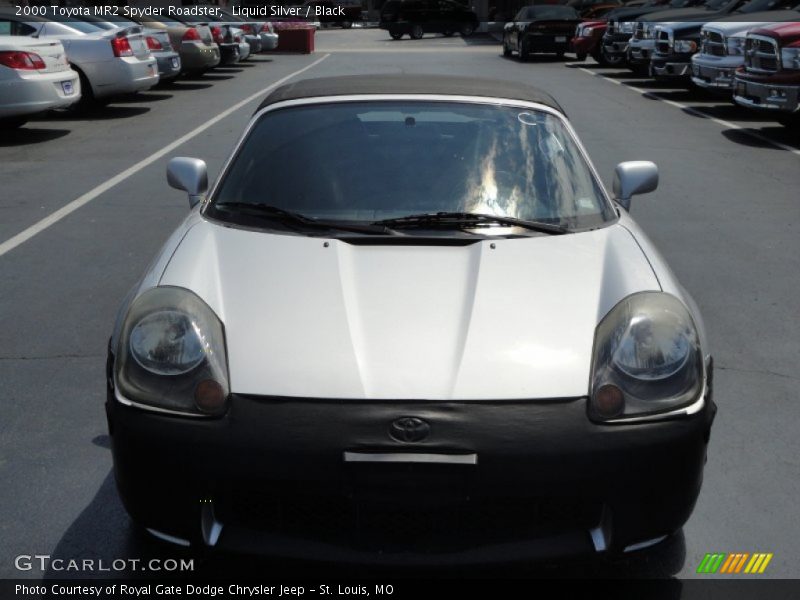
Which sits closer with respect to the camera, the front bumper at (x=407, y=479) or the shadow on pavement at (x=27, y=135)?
the front bumper at (x=407, y=479)

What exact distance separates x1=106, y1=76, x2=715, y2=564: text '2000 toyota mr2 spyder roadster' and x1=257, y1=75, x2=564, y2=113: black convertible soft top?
3.50ft

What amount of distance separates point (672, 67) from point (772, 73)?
593 centimetres

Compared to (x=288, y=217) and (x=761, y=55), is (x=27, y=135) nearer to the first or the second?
(x=761, y=55)

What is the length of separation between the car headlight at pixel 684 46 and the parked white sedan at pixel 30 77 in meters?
10.5

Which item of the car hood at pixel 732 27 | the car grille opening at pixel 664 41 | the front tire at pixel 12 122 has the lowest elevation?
the front tire at pixel 12 122

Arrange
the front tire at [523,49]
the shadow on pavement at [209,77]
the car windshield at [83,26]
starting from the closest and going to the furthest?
1. the car windshield at [83,26]
2. the shadow on pavement at [209,77]
3. the front tire at [523,49]

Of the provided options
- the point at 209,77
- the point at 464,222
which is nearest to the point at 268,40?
the point at 209,77

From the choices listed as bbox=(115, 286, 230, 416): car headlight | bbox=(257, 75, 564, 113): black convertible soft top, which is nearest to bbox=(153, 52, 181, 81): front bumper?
bbox=(257, 75, 564, 113): black convertible soft top

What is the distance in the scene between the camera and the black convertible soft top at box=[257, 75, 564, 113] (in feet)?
15.8

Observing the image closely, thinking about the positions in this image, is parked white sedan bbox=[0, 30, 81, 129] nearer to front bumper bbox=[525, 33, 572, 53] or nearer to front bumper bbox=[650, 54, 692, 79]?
front bumper bbox=[650, 54, 692, 79]

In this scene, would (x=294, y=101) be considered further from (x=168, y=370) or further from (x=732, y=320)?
(x=732, y=320)

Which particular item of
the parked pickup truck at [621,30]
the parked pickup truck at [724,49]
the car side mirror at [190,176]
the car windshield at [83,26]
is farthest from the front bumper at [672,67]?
the car side mirror at [190,176]

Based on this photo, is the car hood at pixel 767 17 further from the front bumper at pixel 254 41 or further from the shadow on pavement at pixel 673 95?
the front bumper at pixel 254 41

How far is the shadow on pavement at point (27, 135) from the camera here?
557 inches
